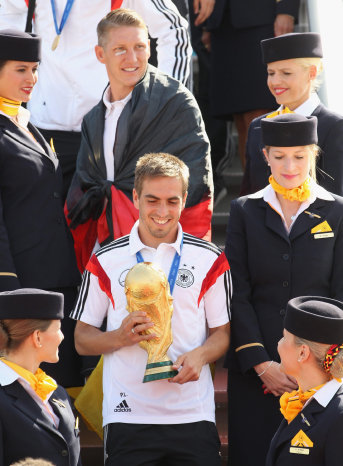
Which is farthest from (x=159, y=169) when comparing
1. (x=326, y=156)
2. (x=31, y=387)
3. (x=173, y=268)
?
(x=31, y=387)

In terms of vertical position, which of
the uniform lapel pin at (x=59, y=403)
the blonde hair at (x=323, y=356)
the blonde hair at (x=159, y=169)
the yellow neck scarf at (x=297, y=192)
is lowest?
the uniform lapel pin at (x=59, y=403)

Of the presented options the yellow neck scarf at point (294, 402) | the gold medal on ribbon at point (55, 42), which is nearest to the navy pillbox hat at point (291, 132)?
the yellow neck scarf at point (294, 402)

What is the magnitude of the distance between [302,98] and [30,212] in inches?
63.6

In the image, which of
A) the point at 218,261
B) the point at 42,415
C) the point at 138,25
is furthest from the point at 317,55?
the point at 42,415

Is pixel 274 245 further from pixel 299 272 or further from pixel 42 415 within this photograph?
pixel 42 415

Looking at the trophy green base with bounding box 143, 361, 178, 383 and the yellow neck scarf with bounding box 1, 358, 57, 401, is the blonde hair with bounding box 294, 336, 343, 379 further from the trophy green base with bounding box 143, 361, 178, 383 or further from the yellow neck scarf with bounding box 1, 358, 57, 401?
the yellow neck scarf with bounding box 1, 358, 57, 401

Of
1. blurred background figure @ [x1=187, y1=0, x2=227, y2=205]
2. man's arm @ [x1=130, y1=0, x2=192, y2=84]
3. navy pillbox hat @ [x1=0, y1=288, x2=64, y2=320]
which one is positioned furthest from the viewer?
blurred background figure @ [x1=187, y1=0, x2=227, y2=205]

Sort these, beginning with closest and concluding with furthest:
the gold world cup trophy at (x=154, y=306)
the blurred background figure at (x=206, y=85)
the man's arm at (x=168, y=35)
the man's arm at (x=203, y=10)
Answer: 1. the gold world cup trophy at (x=154, y=306)
2. the man's arm at (x=168, y=35)
3. the man's arm at (x=203, y=10)
4. the blurred background figure at (x=206, y=85)

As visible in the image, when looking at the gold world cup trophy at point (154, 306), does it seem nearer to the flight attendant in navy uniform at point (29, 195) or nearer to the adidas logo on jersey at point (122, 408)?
the adidas logo on jersey at point (122, 408)

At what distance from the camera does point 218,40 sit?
7.60 metres

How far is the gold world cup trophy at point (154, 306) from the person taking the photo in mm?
4520

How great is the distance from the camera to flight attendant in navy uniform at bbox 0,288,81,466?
4195mm

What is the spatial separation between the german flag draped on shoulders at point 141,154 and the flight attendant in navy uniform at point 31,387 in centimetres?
129

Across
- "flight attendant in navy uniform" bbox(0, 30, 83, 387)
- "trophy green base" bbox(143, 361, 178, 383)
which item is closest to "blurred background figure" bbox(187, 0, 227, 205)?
"flight attendant in navy uniform" bbox(0, 30, 83, 387)
